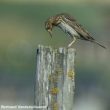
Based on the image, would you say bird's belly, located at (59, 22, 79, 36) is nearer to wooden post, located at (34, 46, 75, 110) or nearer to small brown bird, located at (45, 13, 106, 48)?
small brown bird, located at (45, 13, 106, 48)

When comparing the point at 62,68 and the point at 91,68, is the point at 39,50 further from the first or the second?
the point at 91,68

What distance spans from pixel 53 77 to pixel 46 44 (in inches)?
504

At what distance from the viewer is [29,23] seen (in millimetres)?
27766

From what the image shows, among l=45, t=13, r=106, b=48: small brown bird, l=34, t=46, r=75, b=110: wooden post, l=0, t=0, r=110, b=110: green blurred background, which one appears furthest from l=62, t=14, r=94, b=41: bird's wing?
l=0, t=0, r=110, b=110: green blurred background

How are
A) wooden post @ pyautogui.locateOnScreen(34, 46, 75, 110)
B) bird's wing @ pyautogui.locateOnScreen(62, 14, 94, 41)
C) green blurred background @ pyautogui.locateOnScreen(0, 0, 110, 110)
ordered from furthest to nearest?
green blurred background @ pyautogui.locateOnScreen(0, 0, 110, 110)
bird's wing @ pyautogui.locateOnScreen(62, 14, 94, 41)
wooden post @ pyautogui.locateOnScreen(34, 46, 75, 110)

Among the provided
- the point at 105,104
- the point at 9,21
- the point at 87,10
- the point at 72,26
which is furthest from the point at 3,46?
the point at 72,26

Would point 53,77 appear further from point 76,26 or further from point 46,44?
point 46,44

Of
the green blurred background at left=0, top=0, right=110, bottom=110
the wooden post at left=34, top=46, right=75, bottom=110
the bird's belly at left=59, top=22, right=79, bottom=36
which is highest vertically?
the green blurred background at left=0, top=0, right=110, bottom=110

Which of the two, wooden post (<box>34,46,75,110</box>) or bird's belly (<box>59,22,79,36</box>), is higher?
bird's belly (<box>59,22,79,36</box>)

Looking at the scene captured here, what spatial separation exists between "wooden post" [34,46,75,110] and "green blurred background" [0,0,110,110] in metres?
9.17

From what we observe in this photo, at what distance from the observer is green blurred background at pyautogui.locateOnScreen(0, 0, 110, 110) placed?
22.1m

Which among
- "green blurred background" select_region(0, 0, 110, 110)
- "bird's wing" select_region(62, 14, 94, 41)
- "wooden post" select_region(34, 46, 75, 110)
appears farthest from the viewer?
"green blurred background" select_region(0, 0, 110, 110)

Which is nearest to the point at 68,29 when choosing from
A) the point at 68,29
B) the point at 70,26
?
the point at 68,29

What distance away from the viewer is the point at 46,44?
2258cm
